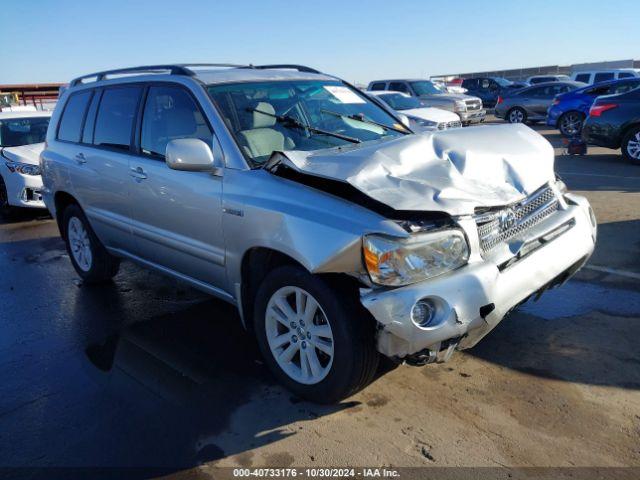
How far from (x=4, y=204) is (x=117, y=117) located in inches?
234

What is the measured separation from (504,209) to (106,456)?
2533mm

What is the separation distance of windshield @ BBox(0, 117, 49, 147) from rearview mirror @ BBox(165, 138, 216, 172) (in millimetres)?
7249

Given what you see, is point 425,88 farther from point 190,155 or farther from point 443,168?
point 190,155

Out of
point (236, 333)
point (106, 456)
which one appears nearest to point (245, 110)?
point (236, 333)

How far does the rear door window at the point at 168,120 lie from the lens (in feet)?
12.3

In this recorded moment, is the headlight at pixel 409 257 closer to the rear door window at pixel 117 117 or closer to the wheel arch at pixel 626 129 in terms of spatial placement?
the rear door window at pixel 117 117

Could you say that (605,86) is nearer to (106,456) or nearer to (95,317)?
(95,317)

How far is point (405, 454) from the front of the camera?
8.75 feet

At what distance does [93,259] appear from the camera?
5.38m

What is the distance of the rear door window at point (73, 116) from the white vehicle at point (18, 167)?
3003mm

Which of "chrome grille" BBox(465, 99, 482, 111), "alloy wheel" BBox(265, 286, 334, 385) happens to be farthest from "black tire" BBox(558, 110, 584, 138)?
"alloy wheel" BBox(265, 286, 334, 385)

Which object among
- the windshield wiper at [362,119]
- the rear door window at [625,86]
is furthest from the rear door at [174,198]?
the rear door window at [625,86]

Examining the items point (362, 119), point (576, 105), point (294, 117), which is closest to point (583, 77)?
point (576, 105)

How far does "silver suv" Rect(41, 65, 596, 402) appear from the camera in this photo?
266 cm
